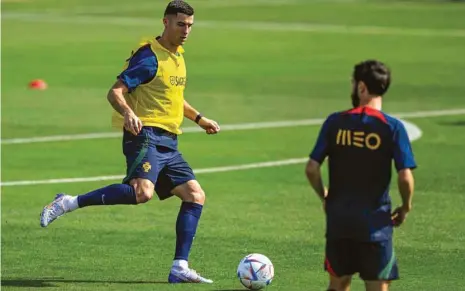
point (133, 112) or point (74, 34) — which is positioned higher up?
point (133, 112)

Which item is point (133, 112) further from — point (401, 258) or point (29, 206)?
point (29, 206)

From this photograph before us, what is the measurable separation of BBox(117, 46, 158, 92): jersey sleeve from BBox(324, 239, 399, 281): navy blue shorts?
334 centimetres

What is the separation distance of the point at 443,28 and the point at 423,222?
2626 centimetres

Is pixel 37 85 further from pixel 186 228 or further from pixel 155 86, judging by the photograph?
pixel 186 228

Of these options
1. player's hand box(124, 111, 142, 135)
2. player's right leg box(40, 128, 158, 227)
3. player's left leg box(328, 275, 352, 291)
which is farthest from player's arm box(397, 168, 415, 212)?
player's right leg box(40, 128, 158, 227)

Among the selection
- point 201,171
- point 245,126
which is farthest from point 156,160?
point 245,126

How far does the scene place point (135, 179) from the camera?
1159cm

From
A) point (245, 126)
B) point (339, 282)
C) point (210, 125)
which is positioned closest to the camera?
point (339, 282)

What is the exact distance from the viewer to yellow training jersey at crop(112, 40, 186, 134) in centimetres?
1162

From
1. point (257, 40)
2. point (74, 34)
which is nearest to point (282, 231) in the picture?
point (257, 40)

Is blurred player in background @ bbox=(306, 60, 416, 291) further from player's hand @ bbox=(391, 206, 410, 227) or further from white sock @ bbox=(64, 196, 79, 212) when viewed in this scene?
white sock @ bbox=(64, 196, 79, 212)

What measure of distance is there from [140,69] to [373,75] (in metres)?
3.43

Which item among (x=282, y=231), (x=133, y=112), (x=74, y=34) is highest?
(x=133, y=112)

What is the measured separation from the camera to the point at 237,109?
2406 centimetres
